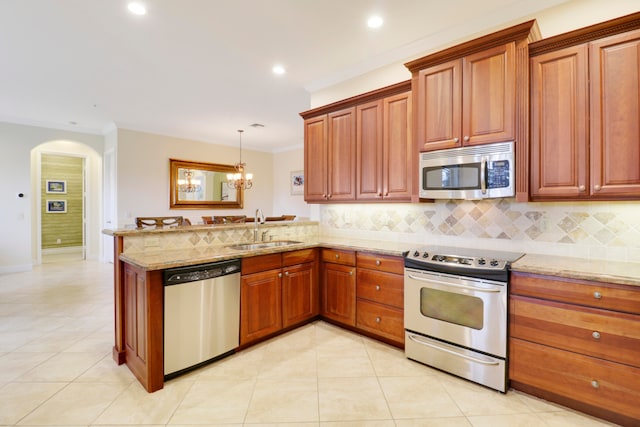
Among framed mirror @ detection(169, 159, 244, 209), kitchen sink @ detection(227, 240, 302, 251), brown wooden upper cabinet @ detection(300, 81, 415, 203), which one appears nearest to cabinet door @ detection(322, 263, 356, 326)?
kitchen sink @ detection(227, 240, 302, 251)

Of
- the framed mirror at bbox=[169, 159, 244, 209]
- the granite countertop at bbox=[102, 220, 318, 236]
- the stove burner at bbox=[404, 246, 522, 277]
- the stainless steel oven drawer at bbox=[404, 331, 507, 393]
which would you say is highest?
the framed mirror at bbox=[169, 159, 244, 209]

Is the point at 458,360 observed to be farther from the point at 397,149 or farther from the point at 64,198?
the point at 64,198

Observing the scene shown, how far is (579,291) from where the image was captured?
1865 mm

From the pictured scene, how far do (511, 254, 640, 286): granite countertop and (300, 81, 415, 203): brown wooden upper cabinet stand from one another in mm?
1143

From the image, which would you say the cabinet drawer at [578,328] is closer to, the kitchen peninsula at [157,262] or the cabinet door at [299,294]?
the kitchen peninsula at [157,262]

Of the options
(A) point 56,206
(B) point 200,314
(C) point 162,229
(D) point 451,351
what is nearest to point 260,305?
(B) point 200,314

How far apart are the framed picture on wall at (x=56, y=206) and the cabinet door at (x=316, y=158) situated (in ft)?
25.6

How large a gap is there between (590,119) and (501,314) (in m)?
1.45

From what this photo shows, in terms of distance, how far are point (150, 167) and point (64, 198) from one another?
3.76m

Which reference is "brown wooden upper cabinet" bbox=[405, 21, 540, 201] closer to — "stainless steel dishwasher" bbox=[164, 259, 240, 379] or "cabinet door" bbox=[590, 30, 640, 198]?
"cabinet door" bbox=[590, 30, 640, 198]

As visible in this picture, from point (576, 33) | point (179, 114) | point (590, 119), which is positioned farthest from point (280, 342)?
point (179, 114)

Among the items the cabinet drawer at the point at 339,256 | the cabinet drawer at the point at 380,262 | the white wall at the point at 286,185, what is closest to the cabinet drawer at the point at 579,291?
the cabinet drawer at the point at 380,262

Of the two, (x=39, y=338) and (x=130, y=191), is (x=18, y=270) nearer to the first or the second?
(x=130, y=191)

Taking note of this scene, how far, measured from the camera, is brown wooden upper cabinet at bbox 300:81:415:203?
9.71ft
